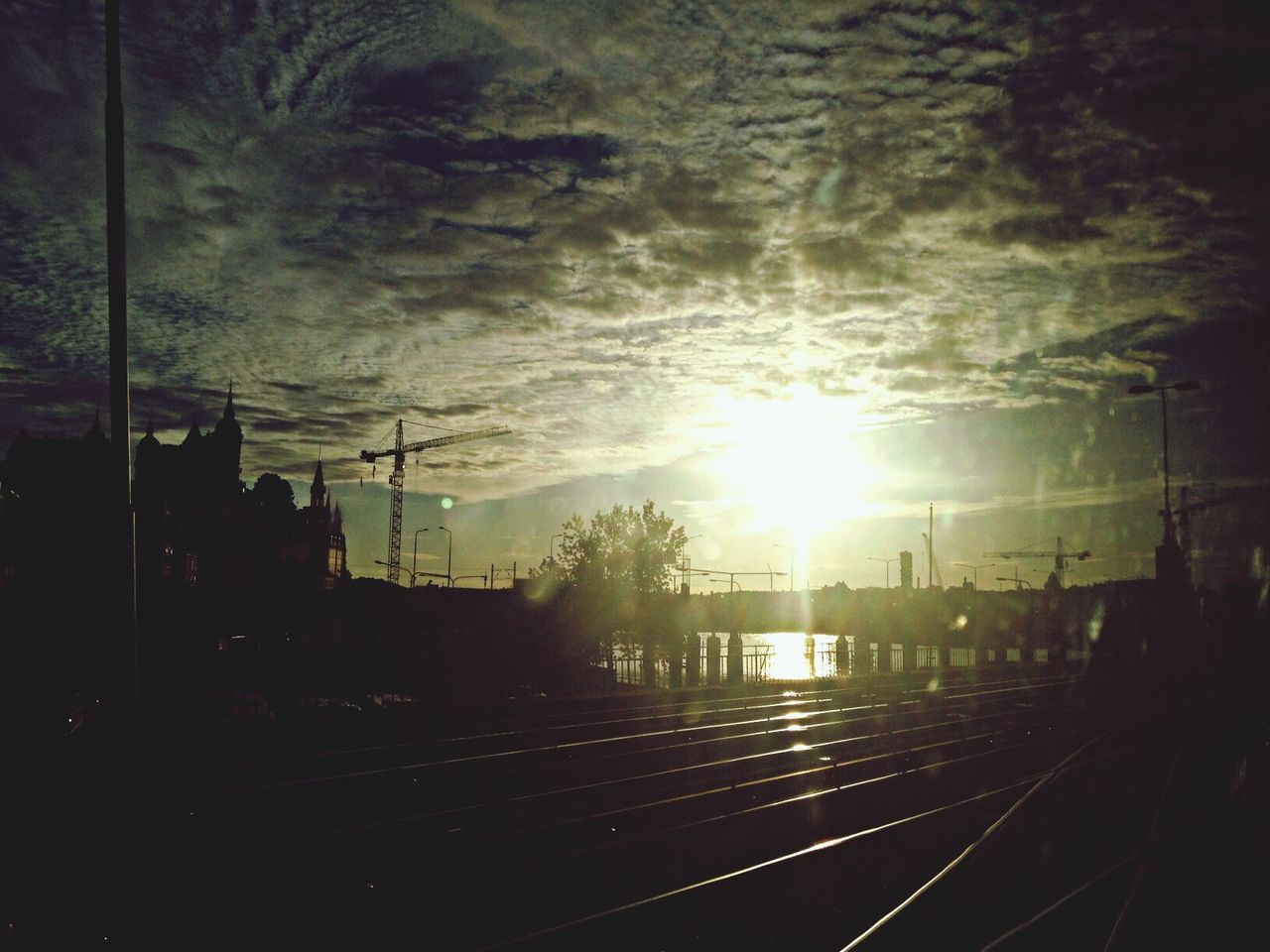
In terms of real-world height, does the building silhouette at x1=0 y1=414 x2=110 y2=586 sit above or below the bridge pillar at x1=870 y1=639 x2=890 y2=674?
above

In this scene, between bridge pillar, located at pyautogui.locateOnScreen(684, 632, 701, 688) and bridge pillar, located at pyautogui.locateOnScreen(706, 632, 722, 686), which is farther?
bridge pillar, located at pyautogui.locateOnScreen(706, 632, 722, 686)

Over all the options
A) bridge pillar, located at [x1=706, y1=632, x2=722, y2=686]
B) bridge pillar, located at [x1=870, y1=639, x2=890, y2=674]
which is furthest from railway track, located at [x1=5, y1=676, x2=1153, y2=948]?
bridge pillar, located at [x1=870, y1=639, x2=890, y2=674]

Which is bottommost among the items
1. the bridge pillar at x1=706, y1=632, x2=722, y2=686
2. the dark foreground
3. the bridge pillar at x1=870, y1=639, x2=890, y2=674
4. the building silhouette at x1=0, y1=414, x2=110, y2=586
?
the bridge pillar at x1=870, y1=639, x2=890, y2=674

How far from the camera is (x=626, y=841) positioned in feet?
39.1

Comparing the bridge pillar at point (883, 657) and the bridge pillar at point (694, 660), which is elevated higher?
the bridge pillar at point (694, 660)

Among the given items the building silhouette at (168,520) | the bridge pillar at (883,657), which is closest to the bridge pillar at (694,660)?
the bridge pillar at (883,657)

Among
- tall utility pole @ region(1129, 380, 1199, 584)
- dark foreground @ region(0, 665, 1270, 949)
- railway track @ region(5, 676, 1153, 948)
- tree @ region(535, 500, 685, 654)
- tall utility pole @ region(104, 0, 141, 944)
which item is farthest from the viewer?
tree @ region(535, 500, 685, 654)

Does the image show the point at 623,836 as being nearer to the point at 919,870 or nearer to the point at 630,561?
the point at 919,870

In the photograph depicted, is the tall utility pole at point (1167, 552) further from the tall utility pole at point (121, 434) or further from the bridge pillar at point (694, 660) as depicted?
the tall utility pole at point (121, 434)

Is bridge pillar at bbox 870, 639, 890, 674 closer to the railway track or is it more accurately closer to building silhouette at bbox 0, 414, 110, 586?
the railway track

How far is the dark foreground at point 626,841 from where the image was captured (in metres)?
9.80

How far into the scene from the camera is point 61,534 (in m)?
53.8

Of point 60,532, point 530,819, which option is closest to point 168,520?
point 60,532

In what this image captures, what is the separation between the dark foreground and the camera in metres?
9.80
